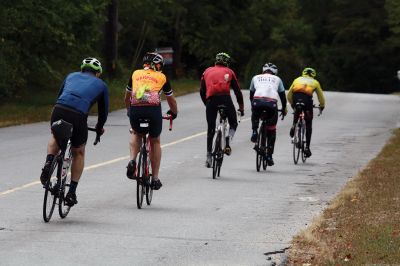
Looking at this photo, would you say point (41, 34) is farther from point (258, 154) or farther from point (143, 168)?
point (143, 168)

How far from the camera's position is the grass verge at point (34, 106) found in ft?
100

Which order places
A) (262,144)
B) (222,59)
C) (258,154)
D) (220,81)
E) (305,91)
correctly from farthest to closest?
(305,91) < (262,144) < (258,154) < (222,59) < (220,81)

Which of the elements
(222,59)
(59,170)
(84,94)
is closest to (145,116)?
(84,94)

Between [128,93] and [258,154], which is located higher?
[128,93]

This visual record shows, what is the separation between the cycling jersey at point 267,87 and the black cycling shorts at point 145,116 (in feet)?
18.3

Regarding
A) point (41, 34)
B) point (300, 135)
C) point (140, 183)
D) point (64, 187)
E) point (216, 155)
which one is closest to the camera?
point (64, 187)

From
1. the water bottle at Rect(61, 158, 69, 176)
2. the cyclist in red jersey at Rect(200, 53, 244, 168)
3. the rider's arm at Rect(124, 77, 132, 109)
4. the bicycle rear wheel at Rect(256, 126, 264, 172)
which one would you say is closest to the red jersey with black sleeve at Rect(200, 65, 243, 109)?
the cyclist in red jersey at Rect(200, 53, 244, 168)

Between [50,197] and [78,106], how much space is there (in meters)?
1.03

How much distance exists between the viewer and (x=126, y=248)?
975cm

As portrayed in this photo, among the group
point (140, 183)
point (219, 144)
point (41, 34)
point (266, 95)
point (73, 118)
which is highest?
point (73, 118)

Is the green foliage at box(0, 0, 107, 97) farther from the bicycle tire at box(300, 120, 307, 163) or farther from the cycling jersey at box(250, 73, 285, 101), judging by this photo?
the cycling jersey at box(250, 73, 285, 101)

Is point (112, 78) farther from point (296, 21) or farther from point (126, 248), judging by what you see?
point (296, 21)

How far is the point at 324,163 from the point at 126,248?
11060 millimetres

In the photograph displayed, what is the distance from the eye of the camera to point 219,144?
673 inches
